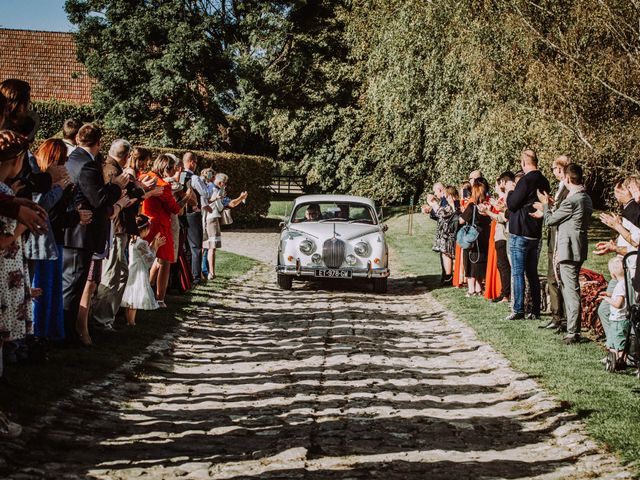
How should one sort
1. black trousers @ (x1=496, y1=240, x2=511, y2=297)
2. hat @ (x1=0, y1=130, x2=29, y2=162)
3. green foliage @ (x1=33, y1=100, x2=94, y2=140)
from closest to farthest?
1. hat @ (x1=0, y1=130, x2=29, y2=162)
2. black trousers @ (x1=496, y1=240, x2=511, y2=297)
3. green foliage @ (x1=33, y1=100, x2=94, y2=140)

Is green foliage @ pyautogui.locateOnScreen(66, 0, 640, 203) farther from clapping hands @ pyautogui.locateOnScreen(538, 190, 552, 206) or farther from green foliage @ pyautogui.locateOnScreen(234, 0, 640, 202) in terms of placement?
clapping hands @ pyautogui.locateOnScreen(538, 190, 552, 206)

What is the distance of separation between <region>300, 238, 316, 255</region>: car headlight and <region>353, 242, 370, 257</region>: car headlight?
2.49 ft

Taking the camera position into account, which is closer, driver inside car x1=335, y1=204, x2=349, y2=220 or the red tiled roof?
driver inside car x1=335, y1=204, x2=349, y2=220

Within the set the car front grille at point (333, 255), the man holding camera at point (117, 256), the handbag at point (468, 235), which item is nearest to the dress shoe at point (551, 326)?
the handbag at point (468, 235)

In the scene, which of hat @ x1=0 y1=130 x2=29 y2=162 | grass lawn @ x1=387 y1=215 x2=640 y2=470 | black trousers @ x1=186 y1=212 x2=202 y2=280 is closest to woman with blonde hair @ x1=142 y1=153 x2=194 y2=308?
A: black trousers @ x1=186 y1=212 x2=202 y2=280

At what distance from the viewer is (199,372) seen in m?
8.50

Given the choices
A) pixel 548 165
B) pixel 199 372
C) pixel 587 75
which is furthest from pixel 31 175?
pixel 548 165

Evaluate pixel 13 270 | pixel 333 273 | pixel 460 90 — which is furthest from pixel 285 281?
pixel 460 90

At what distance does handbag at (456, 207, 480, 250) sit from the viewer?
578 inches

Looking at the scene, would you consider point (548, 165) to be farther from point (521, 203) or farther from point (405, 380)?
point (405, 380)

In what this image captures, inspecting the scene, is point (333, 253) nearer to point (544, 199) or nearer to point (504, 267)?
point (504, 267)

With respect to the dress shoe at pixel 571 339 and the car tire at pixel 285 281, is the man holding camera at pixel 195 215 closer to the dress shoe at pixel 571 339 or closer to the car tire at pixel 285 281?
the car tire at pixel 285 281

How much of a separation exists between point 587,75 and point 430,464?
15.7m

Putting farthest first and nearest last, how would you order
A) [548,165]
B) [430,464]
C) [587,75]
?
[548,165]
[587,75]
[430,464]
